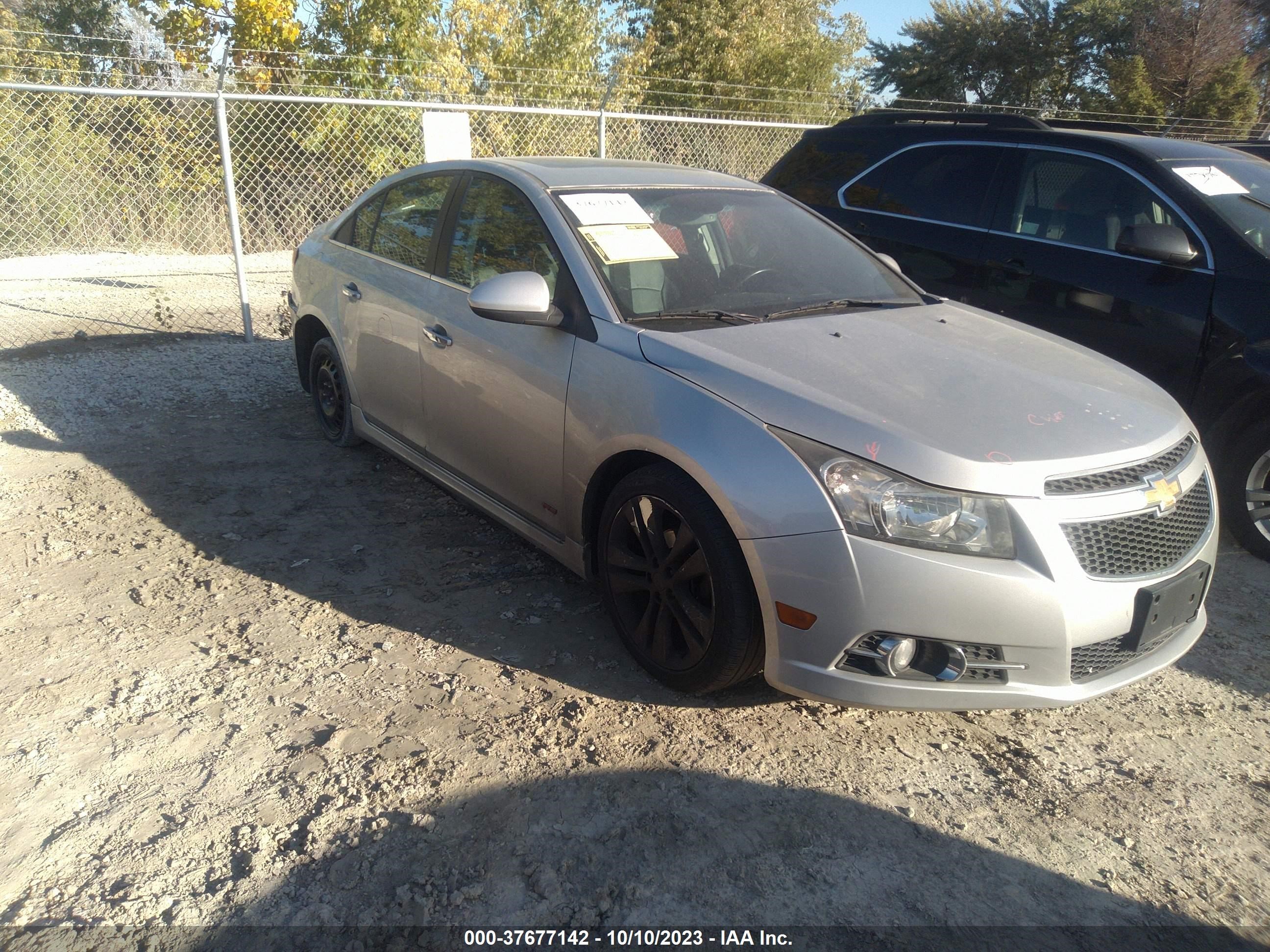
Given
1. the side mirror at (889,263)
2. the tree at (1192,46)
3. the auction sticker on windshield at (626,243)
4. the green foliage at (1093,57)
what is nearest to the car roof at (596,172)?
the auction sticker on windshield at (626,243)

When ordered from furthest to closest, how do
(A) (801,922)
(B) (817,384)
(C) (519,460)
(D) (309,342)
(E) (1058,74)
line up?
1. (E) (1058,74)
2. (D) (309,342)
3. (C) (519,460)
4. (B) (817,384)
5. (A) (801,922)

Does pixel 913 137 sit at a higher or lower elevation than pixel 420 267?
higher

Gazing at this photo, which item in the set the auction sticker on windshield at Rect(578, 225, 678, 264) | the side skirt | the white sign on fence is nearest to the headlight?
the side skirt

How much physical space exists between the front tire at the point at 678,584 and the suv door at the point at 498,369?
1.32 feet

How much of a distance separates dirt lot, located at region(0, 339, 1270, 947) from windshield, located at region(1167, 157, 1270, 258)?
165 cm

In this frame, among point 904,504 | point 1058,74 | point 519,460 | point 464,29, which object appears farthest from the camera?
point 1058,74

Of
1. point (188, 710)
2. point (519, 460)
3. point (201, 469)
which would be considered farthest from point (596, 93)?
point (188, 710)

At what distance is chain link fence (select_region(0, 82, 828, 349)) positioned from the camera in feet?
33.5

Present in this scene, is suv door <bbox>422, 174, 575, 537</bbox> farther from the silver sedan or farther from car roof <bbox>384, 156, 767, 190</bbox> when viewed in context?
car roof <bbox>384, 156, 767, 190</bbox>

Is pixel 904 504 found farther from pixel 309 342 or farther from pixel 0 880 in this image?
pixel 309 342

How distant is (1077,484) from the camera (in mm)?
2627

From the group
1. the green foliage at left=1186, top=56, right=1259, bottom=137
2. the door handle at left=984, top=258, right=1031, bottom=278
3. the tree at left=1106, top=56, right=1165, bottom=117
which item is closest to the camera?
the door handle at left=984, top=258, right=1031, bottom=278

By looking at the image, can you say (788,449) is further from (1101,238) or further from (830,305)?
(1101,238)

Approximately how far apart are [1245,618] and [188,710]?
405cm
